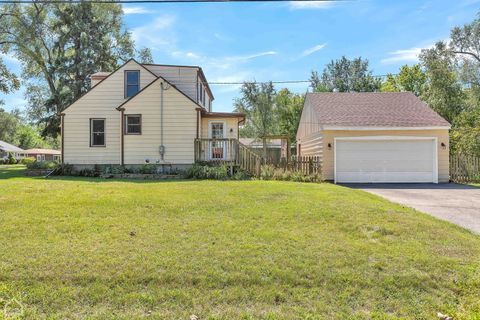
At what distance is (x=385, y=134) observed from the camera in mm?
15508

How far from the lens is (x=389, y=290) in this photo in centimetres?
384

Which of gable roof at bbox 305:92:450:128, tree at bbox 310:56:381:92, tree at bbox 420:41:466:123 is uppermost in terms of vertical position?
tree at bbox 310:56:381:92

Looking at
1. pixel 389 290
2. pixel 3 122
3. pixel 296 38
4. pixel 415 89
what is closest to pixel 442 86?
pixel 415 89

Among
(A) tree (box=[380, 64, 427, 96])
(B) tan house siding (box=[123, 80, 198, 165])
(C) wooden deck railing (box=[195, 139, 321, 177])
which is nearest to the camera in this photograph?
(C) wooden deck railing (box=[195, 139, 321, 177])

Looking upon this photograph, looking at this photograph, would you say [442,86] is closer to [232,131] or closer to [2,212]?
[232,131]

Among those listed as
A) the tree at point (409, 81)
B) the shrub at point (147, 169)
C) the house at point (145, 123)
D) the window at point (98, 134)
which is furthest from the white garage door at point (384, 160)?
the tree at point (409, 81)

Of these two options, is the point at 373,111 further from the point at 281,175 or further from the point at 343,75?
the point at 343,75

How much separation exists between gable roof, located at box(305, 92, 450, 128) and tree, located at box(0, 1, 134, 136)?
18.7 m

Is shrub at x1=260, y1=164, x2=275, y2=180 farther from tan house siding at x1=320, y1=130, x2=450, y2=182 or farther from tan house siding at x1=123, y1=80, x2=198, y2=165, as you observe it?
tan house siding at x1=123, y1=80, x2=198, y2=165

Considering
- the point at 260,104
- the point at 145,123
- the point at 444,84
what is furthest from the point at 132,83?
the point at 444,84

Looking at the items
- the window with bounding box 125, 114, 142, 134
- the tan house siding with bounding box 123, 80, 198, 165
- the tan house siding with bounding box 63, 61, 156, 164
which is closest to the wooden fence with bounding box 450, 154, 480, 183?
the tan house siding with bounding box 123, 80, 198, 165

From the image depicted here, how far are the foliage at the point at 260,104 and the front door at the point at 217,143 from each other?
20.8 m

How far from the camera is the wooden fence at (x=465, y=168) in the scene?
614 inches

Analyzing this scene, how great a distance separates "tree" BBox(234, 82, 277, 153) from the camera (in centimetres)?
3891
